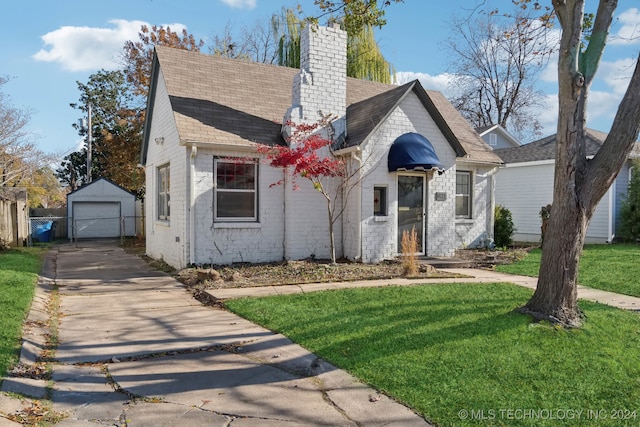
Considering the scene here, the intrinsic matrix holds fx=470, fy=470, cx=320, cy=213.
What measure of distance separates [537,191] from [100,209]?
2133 cm

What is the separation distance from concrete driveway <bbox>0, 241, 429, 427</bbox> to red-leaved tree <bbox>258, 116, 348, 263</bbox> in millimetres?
4086

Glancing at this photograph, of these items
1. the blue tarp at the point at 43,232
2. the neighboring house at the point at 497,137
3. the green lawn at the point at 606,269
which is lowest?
the green lawn at the point at 606,269

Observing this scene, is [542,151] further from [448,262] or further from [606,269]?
[448,262]

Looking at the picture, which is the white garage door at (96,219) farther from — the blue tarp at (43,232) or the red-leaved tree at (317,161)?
the red-leaved tree at (317,161)

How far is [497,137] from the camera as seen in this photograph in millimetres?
29953

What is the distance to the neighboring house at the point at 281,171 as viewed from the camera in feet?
36.8

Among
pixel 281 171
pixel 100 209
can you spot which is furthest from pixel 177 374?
pixel 100 209

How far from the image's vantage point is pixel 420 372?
4.41 metres

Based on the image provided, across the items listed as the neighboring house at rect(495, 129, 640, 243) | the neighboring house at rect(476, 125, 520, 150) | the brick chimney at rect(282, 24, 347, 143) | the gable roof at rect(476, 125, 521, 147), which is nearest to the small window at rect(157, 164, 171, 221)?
the brick chimney at rect(282, 24, 347, 143)

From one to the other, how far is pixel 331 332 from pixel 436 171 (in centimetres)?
769

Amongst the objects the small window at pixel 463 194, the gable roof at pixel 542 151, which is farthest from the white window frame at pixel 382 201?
the gable roof at pixel 542 151

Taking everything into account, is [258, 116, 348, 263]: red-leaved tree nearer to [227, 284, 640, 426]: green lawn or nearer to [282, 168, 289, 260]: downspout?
[282, 168, 289, 260]: downspout

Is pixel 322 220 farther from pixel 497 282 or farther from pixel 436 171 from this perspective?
pixel 497 282

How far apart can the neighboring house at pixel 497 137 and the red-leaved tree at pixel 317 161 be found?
762 inches
